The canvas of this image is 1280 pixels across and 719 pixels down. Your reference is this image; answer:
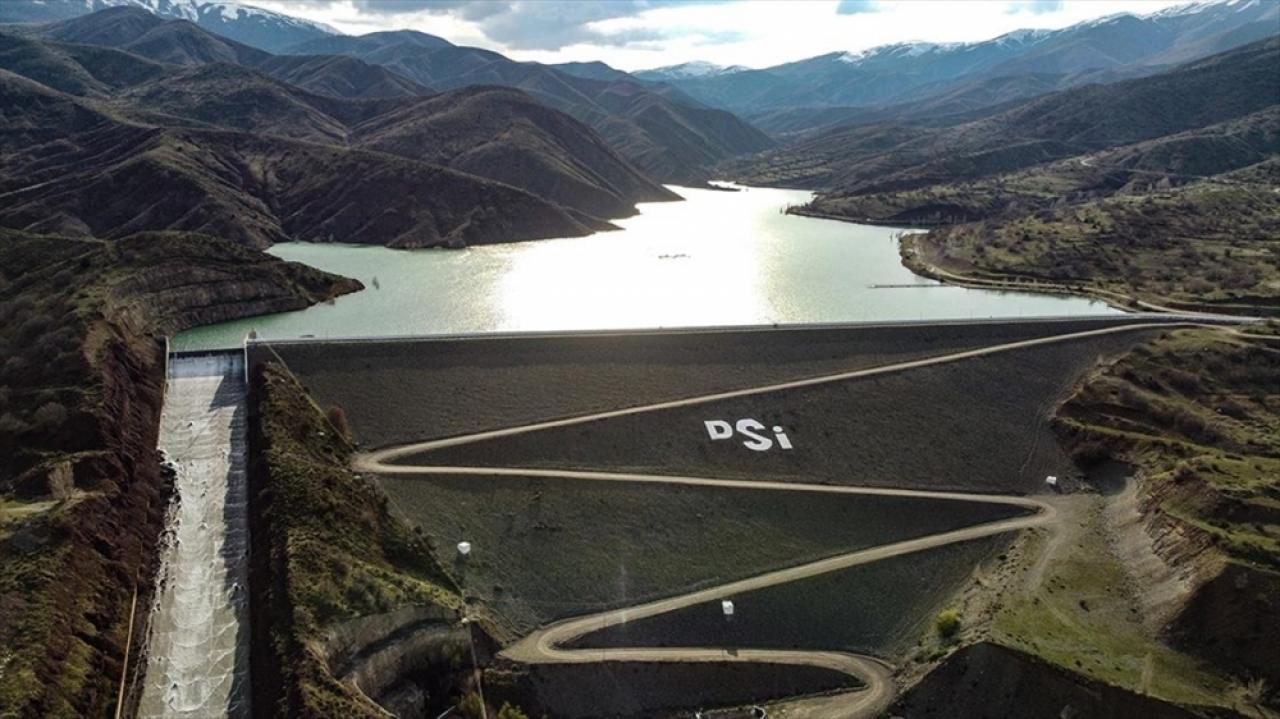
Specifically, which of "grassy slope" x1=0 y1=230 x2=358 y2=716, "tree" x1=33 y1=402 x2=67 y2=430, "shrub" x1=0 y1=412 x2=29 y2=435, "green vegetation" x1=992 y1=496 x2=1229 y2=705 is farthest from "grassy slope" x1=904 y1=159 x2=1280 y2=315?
"shrub" x1=0 y1=412 x2=29 y2=435

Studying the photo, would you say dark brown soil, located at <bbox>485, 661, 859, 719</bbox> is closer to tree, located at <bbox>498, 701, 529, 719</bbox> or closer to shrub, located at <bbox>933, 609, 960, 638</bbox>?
tree, located at <bbox>498, 701, 529, 719</bbox>

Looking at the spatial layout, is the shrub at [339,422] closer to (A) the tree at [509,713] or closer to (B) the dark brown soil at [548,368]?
(B) the dark brown soil at [548,368]

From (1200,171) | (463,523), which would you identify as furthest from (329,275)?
(1200,171)

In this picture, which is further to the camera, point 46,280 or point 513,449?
point 46,280

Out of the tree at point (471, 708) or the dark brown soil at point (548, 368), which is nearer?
the tree at point (471, 708)

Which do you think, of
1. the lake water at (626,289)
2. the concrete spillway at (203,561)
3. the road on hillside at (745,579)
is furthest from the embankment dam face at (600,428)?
the lake water at (626,289)

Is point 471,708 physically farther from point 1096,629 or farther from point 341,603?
point 1096,629

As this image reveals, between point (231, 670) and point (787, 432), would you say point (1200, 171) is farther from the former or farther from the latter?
point (231, 670)
